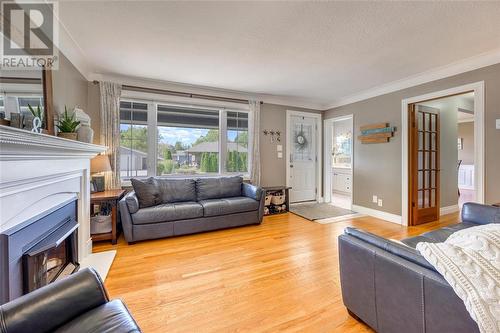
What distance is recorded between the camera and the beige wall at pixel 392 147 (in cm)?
265

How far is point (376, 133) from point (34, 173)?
4.55 m

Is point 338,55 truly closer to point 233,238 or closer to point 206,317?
point 233,238

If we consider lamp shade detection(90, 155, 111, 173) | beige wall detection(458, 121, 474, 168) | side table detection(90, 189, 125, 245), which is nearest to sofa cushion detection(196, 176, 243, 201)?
side table detection(90, 189, 125, 245)

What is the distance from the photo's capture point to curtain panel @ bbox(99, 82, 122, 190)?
3.29 m

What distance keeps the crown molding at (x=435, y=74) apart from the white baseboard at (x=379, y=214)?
216 centimetres

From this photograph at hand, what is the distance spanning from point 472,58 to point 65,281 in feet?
14.7

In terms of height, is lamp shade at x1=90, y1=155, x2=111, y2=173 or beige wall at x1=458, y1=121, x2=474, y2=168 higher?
beige wall at x1=458, y1=121, x2=474, y2=168

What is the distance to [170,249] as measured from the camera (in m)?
2.67

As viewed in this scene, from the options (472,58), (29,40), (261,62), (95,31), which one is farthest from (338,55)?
(29,40)

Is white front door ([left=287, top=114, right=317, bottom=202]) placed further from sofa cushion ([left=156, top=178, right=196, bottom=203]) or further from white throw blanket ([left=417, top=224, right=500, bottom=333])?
white throw blanket ([left=417, top=224, right=500, bottom=333])

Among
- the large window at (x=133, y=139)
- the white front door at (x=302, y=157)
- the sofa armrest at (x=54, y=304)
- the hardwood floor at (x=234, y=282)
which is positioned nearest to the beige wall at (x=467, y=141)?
the white front door at (x=302, y=157)

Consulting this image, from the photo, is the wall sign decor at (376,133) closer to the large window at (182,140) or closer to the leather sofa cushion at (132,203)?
the large window at (182,140)

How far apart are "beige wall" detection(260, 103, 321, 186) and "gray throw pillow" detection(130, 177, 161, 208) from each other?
7.12 ft

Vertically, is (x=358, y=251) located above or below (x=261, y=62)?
below
